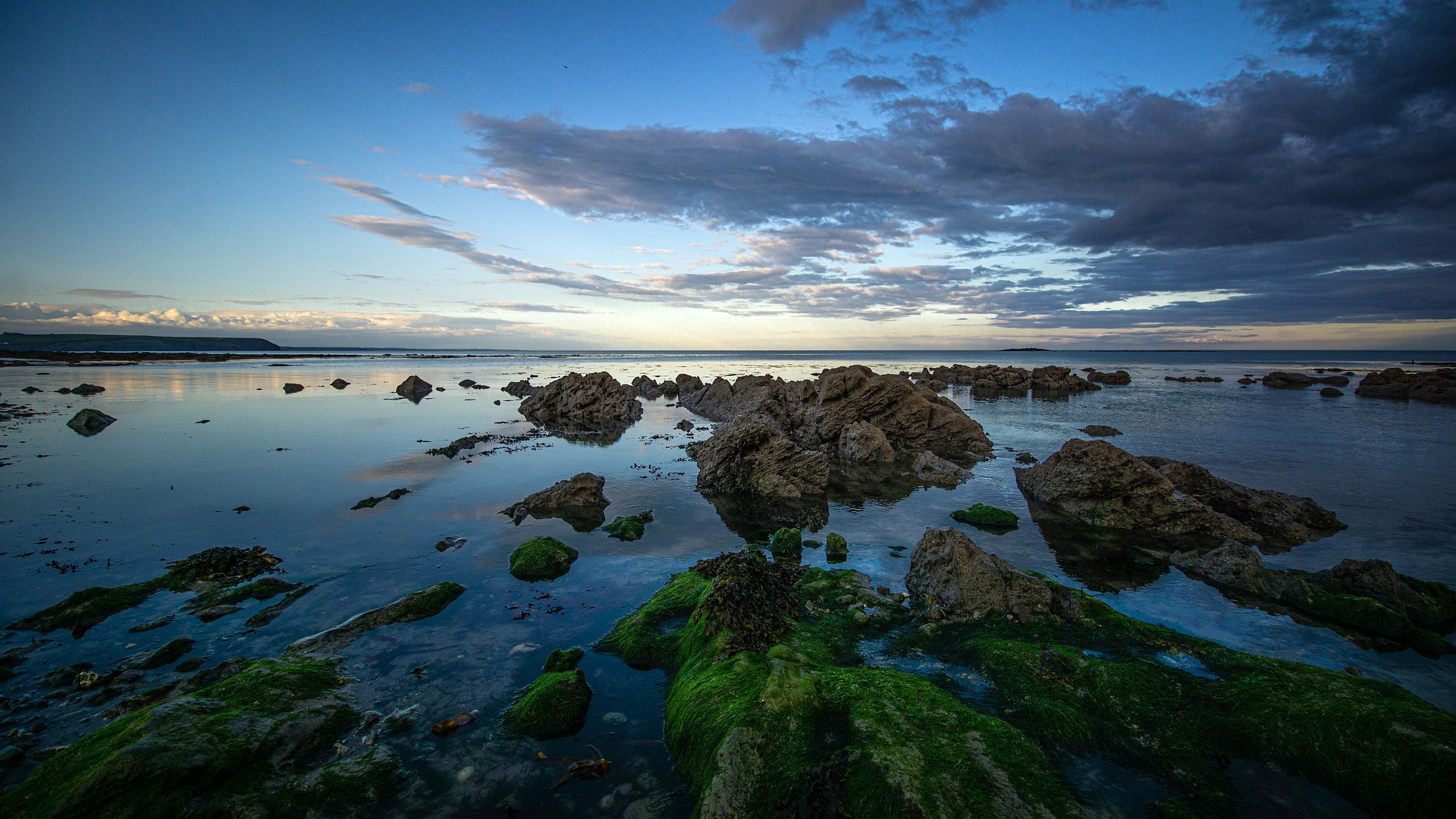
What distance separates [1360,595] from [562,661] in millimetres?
13706

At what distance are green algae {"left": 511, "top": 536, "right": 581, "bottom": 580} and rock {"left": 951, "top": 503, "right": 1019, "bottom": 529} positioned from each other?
1047 centimetres

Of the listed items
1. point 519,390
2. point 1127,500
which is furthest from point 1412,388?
point 519,390

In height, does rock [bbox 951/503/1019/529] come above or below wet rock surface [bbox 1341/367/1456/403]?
below

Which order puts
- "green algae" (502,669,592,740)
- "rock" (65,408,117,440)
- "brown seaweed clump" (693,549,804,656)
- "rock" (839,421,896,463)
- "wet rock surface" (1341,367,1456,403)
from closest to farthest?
1. "green algae" (502,669,592,740)
2. "brown seaweed clump" (693,549,804,656)
3. "rock" (839,421,896,463)
4. "rock" (65,408,117,440)
5. "wet rock surface" (1341,367,1456,403)

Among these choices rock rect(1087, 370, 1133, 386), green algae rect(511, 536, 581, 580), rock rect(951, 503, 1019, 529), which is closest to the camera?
green algae rect(511, 536, 581, 580)

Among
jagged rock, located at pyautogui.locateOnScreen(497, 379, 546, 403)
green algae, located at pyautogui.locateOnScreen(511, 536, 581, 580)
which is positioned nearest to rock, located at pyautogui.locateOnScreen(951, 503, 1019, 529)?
green algae, located at pyautogui.locateOnScreen(511, 536, 581, 580)

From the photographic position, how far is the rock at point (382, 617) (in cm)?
790

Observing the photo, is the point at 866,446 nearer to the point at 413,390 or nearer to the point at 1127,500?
the point at 1127,500

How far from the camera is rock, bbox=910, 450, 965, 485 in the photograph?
1903cm

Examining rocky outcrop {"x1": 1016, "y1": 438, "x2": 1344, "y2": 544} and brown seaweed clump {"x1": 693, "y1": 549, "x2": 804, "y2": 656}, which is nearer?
brown seaweed clump {"x1": 693, "y1": 549, "x2": 804, "y2": 656}

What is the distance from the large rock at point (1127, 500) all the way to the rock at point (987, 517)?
206cm

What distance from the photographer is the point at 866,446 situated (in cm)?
2312

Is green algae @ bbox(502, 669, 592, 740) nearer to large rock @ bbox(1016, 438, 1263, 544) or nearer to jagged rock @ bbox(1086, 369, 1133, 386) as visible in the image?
large rock @ bbox(1016, 438, 1263, 544)

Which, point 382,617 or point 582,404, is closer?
point 382,617
